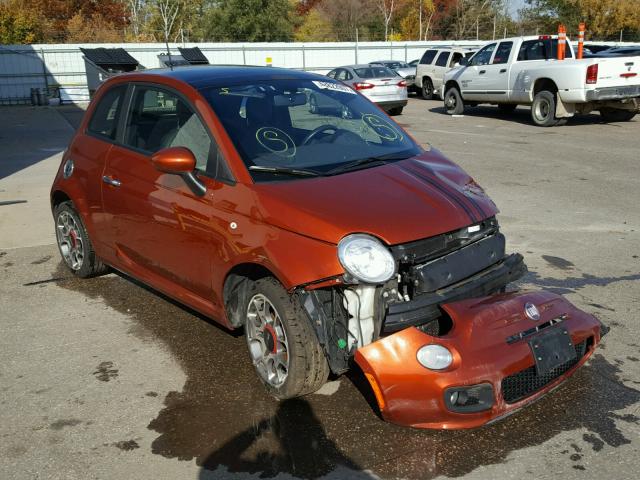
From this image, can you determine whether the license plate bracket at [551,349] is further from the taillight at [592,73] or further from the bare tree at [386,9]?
the bare tree at [386,9]

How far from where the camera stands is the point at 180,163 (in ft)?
12.7

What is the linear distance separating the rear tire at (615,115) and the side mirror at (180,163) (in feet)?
47.4

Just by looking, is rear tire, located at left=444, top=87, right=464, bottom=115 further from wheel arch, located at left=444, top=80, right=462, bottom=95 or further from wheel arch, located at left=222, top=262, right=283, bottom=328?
wheel arch, located at left=222, top=262, right=283, bottom=328

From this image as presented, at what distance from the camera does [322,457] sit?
321 centimetres

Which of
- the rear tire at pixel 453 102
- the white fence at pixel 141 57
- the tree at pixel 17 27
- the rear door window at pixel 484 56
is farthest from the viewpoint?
the tree at pixel 17 27

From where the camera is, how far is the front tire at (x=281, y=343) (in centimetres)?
348

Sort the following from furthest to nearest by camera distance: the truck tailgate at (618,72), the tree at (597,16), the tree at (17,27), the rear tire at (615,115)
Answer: the tree at (597,16), the tree at (17,27), the rear tire at (615,115), the truck tailgate at (618,72)

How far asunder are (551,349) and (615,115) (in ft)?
48.2

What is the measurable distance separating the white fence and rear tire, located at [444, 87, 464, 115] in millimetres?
13183

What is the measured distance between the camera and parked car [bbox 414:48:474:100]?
23047 millimetres

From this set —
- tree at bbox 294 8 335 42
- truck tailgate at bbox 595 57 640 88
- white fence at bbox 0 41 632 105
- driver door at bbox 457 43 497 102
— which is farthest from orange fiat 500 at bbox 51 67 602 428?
tree at bbox 294 8 335 42

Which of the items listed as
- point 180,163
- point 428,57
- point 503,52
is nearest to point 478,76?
point 503,52

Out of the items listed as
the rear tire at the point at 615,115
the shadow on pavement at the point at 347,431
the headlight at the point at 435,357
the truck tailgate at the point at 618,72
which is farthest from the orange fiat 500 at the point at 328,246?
the rear tire at the point at 615,115

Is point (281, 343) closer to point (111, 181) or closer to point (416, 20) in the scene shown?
point (111, 181)
